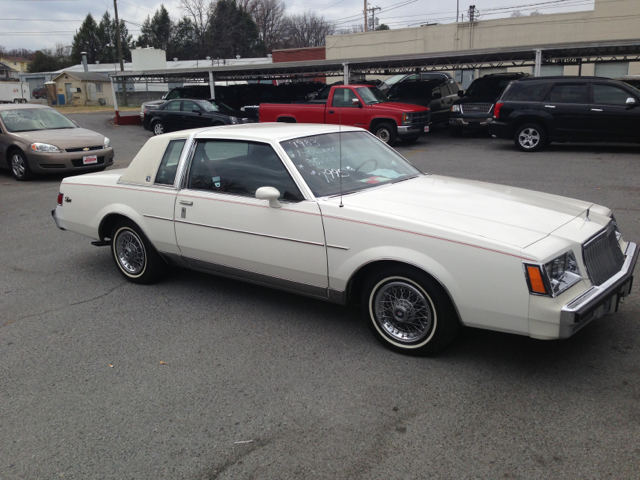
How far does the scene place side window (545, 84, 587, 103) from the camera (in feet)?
44.0

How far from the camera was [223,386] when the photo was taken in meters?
3.65

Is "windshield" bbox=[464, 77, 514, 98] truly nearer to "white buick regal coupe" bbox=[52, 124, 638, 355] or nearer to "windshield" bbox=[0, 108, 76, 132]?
"windshield" bbox=[0, 108, 76, 132]

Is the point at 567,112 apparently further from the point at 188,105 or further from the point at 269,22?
the point at 269,22

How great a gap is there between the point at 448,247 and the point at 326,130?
75.7 inches

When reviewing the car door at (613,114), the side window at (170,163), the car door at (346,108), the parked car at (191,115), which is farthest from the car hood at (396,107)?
the side window at (170,163)

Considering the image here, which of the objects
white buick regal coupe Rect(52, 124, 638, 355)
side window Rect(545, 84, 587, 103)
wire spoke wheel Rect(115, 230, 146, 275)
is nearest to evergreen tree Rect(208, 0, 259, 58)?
side window Rect(545, 84, 587, 103)

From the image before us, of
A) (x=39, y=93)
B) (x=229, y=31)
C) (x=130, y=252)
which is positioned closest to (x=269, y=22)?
(x=229, y=31)

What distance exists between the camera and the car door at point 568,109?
44.0 ft

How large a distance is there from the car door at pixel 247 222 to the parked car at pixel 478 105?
13892 millimetres

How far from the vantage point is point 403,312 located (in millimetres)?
3879

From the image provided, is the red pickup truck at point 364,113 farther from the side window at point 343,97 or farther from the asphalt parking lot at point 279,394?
the asphalt parking lot at point 279,394

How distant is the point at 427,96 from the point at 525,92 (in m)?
5.81

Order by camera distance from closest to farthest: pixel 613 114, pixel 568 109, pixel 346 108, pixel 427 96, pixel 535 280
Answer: pixel 535 280
pixel 613 114
pixel 568 109
pixel 346 108
pixel 427 96

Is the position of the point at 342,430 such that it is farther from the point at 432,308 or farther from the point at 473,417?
the point at 432,308
